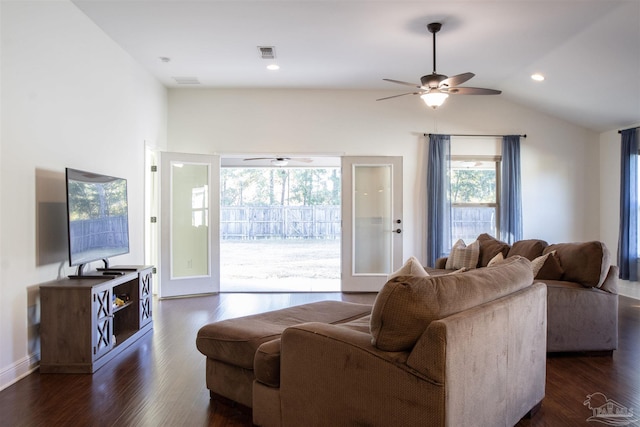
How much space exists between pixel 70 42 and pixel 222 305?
10.6ft

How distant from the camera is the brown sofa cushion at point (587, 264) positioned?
3.48 meters

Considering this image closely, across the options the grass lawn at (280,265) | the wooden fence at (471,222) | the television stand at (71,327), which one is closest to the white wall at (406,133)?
the wooden fence at (471,222)

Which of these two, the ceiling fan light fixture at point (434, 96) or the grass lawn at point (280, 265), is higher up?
the ceiling fan light fixture at point (434, 96)

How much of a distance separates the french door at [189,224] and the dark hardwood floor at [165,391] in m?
1.91

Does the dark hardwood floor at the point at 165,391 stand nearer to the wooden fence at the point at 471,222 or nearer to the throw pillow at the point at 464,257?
the throw pillow at the point at 464,257

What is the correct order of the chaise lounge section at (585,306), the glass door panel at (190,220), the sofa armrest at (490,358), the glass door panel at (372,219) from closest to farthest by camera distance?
the sofa armrest at (490,358)
the chaise lounge section at (585,306)
the glass door panel at (190,220)
the glass door panel at (372,219)

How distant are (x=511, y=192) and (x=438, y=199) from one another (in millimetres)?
1094

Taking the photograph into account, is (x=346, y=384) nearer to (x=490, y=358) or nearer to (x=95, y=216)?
(x=490, y=358)

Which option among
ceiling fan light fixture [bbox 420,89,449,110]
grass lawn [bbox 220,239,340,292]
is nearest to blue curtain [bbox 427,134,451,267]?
grass lawn [bbox 220,239,340,292]

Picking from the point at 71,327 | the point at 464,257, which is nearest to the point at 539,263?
the point at 464,257

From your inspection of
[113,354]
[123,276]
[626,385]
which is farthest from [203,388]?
[626,385]

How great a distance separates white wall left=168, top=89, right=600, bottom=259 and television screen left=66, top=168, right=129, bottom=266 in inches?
92.5

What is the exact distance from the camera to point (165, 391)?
109 inches

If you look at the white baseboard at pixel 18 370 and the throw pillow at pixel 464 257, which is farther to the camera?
the throw pillow at pixel 464 257
